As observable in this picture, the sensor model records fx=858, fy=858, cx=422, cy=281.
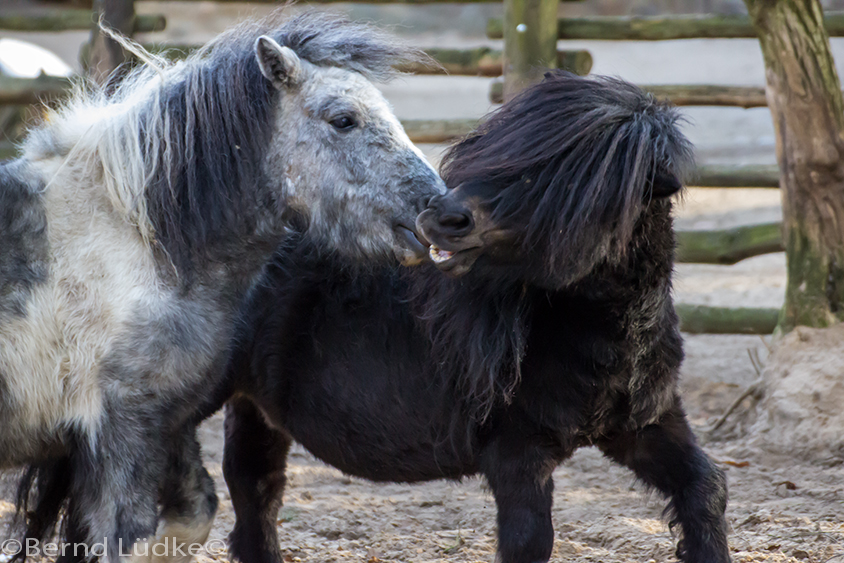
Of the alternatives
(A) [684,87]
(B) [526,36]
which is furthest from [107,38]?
(A) [684,87]

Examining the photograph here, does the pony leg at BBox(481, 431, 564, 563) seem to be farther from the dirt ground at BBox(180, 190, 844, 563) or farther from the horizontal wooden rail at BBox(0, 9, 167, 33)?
the horizontal wooden rail at BBox(0, 9, 167, 33)

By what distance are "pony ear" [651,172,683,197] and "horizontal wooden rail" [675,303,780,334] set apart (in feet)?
9.91

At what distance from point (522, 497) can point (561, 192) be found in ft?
2.86

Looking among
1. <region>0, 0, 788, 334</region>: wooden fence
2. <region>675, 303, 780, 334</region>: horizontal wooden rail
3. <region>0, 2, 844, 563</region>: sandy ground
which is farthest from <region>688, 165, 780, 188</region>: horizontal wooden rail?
<region>0, 2, 844, 563</region>: sandy ground

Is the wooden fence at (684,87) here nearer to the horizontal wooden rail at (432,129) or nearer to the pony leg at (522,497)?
the horizontal wooden rail at (432,129)

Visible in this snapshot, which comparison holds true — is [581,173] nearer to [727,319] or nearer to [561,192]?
[561,192]

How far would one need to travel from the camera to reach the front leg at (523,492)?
244 cm

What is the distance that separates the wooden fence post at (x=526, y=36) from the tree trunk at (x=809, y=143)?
1.50 metres

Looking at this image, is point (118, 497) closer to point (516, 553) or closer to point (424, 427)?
point (424, 427)

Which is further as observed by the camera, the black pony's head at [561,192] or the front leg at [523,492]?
the front leg at [523,492]

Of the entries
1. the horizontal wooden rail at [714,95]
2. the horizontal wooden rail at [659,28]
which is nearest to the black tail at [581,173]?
the horizontal wooden rail at [714,95]

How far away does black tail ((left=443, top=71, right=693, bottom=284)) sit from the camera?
2.29 metres

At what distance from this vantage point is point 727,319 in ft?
17.4

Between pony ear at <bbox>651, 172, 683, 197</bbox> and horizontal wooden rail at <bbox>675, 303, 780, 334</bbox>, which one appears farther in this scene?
horizontal wooden rail at <bbox>675, 303, 780, 334</bbox>
